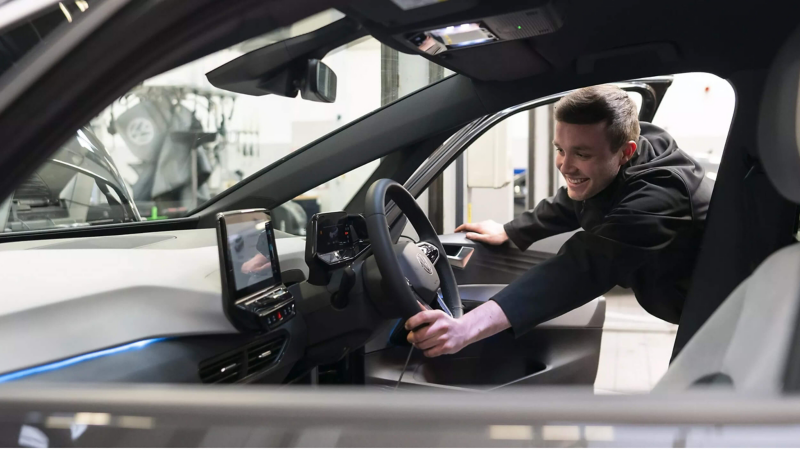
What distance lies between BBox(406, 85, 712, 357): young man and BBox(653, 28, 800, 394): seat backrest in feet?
2.41

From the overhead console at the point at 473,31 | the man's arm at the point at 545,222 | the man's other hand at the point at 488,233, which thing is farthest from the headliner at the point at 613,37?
the man's other hand at the point at 488,233

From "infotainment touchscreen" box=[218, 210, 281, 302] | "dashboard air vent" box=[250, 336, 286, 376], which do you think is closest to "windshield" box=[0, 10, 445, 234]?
"infotainment touchscreen" box=[218, 210, 281, 302]

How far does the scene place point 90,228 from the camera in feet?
5.68

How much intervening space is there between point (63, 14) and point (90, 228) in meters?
1.17

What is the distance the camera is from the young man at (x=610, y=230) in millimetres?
1644

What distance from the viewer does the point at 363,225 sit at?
5.51ft

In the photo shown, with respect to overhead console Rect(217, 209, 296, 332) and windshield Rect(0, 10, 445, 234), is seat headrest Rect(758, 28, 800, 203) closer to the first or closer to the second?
windshield Rect(0, 10, 445, 234)

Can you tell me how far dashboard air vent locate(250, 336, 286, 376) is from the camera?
Result: 4.58 feet

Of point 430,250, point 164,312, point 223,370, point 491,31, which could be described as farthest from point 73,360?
point 491,31

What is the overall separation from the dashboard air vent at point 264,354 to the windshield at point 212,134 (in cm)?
37

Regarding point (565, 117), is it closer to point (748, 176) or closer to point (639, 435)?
point (748, 176)

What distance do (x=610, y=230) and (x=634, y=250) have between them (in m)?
A: 0.08

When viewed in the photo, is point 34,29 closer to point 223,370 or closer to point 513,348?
point 223,370

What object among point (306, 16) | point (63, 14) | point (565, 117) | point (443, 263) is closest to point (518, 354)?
point (443, 263)
